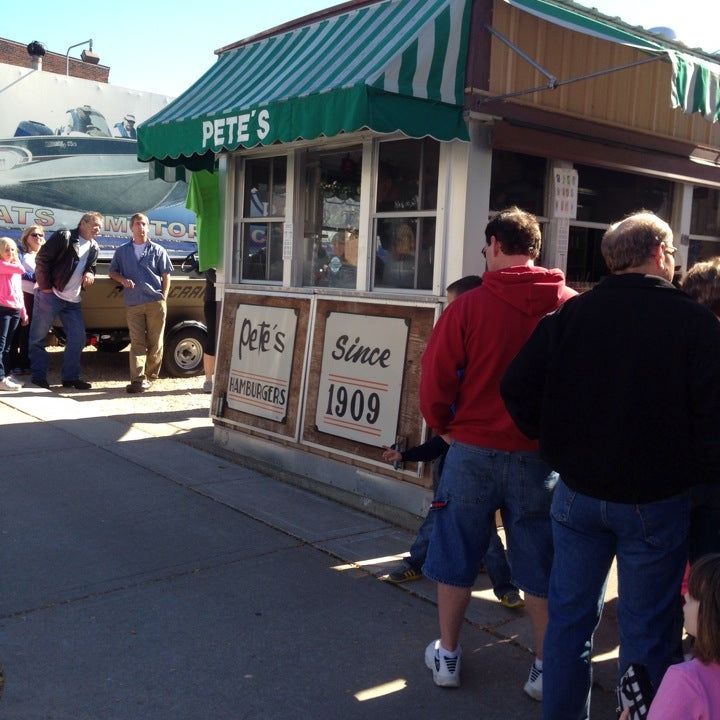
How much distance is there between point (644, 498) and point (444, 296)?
271cm

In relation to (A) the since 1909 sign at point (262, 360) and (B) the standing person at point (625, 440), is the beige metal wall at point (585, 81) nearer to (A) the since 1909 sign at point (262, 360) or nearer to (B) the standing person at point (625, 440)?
(A) the since 1909 sign at point (262, 360)

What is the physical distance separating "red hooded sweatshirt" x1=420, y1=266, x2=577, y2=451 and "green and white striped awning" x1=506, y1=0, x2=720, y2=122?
208 centimetres

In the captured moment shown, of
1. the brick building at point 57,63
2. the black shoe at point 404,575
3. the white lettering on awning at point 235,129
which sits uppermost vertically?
the brick building at point 57,63

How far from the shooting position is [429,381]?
3.35m

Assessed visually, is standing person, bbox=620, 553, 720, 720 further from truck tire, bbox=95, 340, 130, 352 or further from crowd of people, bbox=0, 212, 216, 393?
truck tire, bbox=95, 340, 130, 352

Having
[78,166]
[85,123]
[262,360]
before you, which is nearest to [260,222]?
[262,360]

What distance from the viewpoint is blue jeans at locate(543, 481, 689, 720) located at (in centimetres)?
262

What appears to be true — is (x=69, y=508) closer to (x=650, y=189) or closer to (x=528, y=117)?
(x=528, y=117)

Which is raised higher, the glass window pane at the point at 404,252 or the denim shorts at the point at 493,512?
the glass window pane at the point at 404,252

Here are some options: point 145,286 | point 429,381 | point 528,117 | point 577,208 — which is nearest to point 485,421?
point 429,381

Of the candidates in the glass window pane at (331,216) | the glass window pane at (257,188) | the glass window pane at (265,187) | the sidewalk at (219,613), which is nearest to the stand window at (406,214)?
the glass window pane at (331,216)

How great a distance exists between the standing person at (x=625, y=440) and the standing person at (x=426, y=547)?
1183 mm

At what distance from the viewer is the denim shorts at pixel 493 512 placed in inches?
128

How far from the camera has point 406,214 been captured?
5.53 metres
